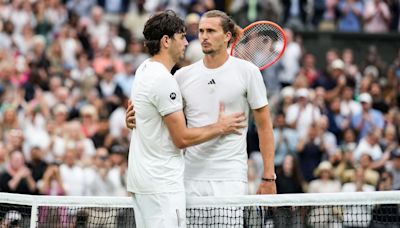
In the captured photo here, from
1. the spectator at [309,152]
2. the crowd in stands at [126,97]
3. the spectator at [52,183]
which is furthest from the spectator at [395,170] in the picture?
the spectator at [52,183]

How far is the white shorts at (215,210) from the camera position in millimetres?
8852

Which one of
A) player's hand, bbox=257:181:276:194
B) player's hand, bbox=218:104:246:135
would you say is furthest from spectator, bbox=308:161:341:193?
player's hand, bbox=218:104:246:135

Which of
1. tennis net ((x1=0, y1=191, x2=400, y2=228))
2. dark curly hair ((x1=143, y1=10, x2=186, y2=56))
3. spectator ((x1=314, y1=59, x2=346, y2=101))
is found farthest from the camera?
spectator ((x1=314, y1=59, x2=346, y2=101))

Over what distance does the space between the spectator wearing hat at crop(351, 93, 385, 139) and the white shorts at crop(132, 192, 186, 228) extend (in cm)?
1225

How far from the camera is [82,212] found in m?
10.1

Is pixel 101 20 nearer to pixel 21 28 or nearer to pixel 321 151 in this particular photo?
pixel 21 28

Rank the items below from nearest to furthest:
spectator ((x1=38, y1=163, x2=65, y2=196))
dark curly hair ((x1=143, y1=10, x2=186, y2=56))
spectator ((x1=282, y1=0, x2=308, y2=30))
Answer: dark curly hair ((x1=143, y1=10, x2=186, y2=56)) → spectator ((x1=38, y1=163, x2=65, y2=196)) → spectator ((x1=282, y1=0, x2=308, y2=30))

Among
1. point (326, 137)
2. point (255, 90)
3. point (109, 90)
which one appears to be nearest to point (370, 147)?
point (326, 137)

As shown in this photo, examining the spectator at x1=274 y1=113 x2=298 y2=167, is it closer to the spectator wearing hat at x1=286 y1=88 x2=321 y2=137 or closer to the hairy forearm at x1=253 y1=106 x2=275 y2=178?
the spectator wearing hat at x1=286 y1=88 x2=321 y2=137

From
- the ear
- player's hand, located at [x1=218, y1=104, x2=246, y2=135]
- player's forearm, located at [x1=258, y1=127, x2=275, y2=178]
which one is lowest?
player's forearm, located at [x1=258, y1=127, x2=275, y2=178]

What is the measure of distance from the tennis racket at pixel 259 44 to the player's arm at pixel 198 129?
1064mm

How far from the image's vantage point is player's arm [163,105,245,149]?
841 centimetres

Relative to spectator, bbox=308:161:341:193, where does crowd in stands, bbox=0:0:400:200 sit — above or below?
above

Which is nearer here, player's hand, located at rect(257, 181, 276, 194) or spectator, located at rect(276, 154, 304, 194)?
player's hand, located at rect(257, 181, 276, 194)
